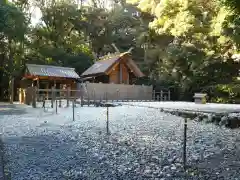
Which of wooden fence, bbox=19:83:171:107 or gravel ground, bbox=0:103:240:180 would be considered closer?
gravel ground, bbox=0:103:240:180

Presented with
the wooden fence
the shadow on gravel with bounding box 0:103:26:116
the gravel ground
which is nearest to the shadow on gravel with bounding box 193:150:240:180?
the gravel ground

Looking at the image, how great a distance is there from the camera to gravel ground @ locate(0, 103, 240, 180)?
457cm

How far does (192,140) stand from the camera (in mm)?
7039

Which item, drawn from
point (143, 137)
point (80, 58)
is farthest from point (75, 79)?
point (143, 137)

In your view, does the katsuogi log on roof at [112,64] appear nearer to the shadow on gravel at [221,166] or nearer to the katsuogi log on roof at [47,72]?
the katsuogi log on roof at [47,72]

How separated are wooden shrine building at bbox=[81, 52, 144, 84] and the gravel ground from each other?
17.7m

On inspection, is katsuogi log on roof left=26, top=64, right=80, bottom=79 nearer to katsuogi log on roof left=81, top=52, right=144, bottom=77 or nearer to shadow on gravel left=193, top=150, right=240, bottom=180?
katsuogi log on roof left=81, top=52, right=144, bottom=77

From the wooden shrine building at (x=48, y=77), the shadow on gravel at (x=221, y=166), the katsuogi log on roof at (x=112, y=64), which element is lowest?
the shadow on gravel at (x=221, y=166)

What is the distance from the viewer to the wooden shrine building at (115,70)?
26.6 meters

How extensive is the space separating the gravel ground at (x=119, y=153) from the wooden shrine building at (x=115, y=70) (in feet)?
58.1

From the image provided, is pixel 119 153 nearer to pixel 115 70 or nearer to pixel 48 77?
pixel 48 77

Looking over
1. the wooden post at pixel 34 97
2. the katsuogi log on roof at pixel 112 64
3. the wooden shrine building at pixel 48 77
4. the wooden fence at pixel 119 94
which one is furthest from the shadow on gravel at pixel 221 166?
the katsuogi log on roof at pixel 112 64

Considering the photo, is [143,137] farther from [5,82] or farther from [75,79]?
[5,82]

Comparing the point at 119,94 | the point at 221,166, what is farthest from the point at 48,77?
the point at 221,166
